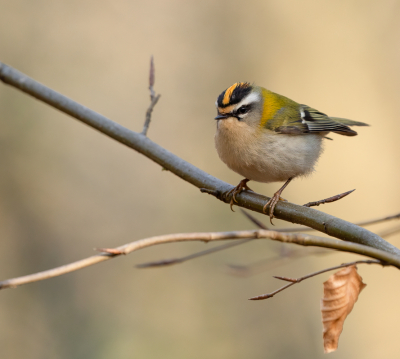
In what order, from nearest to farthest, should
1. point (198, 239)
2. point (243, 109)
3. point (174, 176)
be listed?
point (198, 239)
point (243, 109)
point (174, 176)

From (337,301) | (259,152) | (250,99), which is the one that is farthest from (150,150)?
(337,301)

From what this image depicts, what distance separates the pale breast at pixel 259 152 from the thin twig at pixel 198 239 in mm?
1408

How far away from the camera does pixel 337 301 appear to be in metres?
1.30

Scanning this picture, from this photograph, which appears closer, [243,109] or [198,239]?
[198,239]

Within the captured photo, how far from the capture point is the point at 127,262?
15.2 ft

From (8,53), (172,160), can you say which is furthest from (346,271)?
(8,53)

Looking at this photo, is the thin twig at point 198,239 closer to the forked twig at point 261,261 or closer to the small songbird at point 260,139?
the forked twig at point 261,261

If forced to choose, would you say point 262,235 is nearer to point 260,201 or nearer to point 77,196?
point 260,201

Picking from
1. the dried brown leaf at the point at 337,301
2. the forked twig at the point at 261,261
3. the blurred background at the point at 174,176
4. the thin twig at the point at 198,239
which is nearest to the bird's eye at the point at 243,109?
the forked twig at the point at 261,261

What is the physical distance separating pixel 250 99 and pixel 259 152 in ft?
1.28

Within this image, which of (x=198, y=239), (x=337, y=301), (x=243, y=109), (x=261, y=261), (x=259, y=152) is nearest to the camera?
(x=198, y=239)

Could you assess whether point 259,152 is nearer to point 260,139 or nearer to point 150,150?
point 260,139

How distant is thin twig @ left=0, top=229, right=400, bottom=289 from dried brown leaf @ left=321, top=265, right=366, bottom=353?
314mm

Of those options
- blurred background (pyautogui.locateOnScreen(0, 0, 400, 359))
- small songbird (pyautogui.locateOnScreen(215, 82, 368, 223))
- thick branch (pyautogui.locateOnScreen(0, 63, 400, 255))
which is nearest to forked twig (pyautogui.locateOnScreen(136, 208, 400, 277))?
thick branch (pyautogui.locateOnScreen(0, 63, 400, 255))
